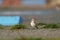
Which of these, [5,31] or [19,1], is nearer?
[5,31]

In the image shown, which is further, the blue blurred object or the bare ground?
the blue blurred object

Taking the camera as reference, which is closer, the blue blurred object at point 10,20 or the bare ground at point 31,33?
the bare ground at point 31,33

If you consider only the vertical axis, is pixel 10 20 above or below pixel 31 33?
above

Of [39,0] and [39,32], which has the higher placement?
[39,0]

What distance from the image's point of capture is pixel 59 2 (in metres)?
27.3

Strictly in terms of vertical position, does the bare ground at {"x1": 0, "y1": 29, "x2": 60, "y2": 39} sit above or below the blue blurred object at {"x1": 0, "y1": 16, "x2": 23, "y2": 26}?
below

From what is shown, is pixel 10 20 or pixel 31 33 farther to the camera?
pixel 10 20

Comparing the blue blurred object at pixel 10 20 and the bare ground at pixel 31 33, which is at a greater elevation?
the blue blurred object at pixel 10 20

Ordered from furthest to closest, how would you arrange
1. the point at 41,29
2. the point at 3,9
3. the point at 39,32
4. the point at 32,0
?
1. the point at 32,0
2. the point at 3,9
3. the point at 41,29
4. the point at 39,32

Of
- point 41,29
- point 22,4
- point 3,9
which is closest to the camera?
point 41,29

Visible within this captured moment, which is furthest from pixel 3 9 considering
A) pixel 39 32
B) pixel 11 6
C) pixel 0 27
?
pixel 39 32

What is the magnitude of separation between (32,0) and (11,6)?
2.51 metres

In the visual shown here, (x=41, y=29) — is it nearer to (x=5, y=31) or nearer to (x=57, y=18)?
(x=5, y=31)

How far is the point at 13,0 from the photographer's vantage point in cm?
2870
